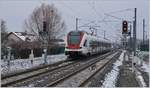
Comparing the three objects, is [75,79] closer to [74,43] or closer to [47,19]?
[74,43]

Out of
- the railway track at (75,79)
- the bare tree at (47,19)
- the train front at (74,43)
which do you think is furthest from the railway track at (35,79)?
the bare tree at (47,19)

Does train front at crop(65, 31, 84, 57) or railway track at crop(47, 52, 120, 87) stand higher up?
train front at crop(65, 31, 84, 57)

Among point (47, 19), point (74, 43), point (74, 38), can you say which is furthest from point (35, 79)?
point (47, 19)

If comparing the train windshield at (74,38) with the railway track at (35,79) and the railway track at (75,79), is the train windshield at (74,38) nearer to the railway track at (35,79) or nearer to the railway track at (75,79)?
the railway track at (75,79)

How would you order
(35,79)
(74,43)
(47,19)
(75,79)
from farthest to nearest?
(47,19) < (74,43) < (75,79) < (35,79)

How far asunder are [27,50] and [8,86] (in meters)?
28.5

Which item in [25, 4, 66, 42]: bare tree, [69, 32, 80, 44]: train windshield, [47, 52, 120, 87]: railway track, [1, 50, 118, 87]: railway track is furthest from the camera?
[25, 4, 66, 42]: bare tree

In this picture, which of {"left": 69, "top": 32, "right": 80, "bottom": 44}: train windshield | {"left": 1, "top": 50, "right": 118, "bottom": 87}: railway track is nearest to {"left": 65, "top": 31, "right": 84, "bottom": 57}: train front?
{"left": 69, "top": 32, "right": 80, "bottom": 44}: train windshield

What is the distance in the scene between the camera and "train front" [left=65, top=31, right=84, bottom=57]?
40500 mm

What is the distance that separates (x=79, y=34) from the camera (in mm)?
40938

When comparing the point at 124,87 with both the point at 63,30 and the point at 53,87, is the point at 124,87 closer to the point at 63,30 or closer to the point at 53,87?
the point at 53,87

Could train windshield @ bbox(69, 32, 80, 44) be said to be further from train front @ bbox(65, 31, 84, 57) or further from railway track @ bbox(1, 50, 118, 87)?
railway track @ bbox(1, 50, 118, 87)

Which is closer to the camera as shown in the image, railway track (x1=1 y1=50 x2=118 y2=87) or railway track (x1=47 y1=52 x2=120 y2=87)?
railway track (x1=47 y1=52 x2=120 y2=87)

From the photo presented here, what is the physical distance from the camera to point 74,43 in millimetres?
40781
